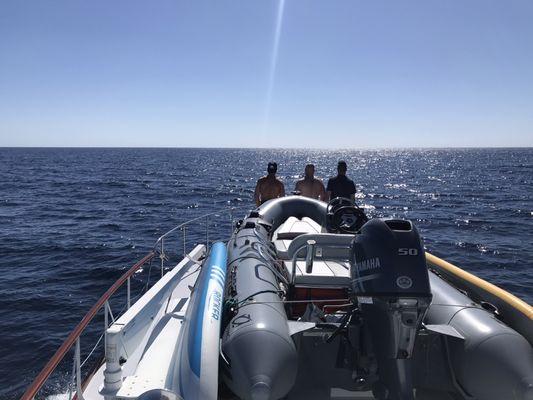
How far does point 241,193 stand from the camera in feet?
111

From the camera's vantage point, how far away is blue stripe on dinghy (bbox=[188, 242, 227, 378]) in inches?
114

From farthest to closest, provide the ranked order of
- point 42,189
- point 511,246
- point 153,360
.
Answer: point 42,189 → point 511,246 → point 153,360

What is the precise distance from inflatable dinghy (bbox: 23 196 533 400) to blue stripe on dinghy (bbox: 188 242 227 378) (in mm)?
14

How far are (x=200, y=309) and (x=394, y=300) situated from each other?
155 cm

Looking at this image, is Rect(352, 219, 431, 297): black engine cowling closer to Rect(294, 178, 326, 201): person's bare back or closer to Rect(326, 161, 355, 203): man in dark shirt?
Rect(326, 161, 355, 203): man in dark shirt

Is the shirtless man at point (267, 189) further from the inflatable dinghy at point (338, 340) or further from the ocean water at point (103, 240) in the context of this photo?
the inflatable dinghy at point (338, 340)

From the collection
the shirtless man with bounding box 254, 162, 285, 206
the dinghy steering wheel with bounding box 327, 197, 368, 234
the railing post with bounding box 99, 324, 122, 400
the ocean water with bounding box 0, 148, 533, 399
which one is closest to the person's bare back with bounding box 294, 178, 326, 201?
the shirtless man with bounding box 254, 162, 285, 206

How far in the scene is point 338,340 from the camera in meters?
3.34

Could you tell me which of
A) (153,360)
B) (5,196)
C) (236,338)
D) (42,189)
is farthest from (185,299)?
(42,189)

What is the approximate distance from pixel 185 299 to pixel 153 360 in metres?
1.50

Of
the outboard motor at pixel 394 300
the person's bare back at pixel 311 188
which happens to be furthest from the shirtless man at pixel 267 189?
the outboard motor at pixel 394 300

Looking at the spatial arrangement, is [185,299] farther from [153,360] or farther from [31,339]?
[31,339]

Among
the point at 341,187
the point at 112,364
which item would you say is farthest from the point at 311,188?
the point at 112,364

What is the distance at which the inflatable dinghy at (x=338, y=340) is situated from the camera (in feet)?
9.17
